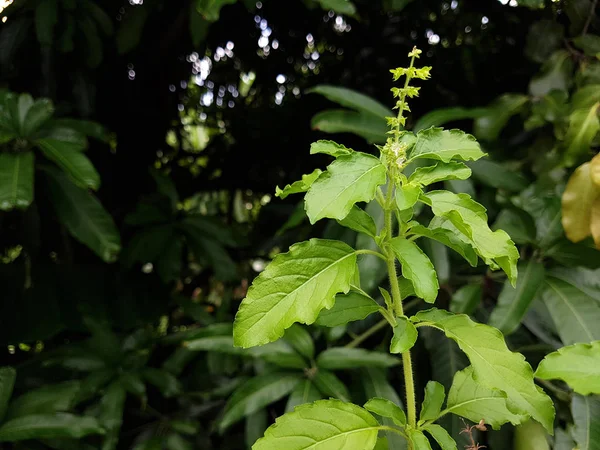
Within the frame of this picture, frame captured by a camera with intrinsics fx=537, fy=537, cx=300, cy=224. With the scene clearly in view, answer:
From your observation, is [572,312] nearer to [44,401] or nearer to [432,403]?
[432,403]

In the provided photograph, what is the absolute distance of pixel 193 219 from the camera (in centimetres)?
163

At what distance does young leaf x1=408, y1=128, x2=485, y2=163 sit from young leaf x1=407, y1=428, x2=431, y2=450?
0.91 ft

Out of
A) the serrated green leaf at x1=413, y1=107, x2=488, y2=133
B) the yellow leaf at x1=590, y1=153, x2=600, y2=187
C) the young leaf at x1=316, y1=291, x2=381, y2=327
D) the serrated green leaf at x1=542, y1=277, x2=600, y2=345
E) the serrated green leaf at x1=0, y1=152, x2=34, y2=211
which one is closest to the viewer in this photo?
the young leaf at x1=316, y1=291, x2=381, y2=327

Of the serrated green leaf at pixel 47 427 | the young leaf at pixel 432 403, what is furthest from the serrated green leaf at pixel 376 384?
the serrated green leaf at pixel 47 427

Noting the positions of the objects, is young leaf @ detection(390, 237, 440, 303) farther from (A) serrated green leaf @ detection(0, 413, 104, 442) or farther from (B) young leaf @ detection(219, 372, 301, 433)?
(A) serrated green leaf @ detection(0, 413, 104, 442)

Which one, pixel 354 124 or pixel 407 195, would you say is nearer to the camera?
pixel 407 195

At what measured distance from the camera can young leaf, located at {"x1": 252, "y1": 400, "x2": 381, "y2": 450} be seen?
514 mm

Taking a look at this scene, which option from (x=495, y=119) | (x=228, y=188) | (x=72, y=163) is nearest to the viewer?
(x=72, y=163)

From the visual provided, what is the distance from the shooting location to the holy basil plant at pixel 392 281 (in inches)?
19.6

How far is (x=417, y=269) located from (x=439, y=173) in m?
0.10

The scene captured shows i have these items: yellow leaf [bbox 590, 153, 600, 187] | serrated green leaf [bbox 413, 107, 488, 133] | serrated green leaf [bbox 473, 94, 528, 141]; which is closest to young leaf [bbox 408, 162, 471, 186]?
yellow leaf [bbox 590, 153, 600, 187]

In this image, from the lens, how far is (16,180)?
1.08 m

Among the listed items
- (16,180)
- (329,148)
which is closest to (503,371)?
(329,148)

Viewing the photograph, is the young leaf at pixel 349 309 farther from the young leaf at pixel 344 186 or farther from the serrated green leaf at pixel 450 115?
the serrated green leaf at pixel 450 115
